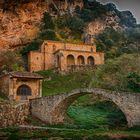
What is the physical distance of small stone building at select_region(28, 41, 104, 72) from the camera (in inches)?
2571

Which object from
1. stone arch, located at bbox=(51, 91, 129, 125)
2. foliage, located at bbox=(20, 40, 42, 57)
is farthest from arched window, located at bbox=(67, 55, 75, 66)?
stone arch, located at bbox=(51, 91, 129, 125)

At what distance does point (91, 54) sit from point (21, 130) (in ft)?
128

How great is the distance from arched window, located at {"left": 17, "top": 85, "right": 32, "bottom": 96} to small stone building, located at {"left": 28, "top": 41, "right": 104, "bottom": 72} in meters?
15.6

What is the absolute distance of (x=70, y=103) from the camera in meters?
38.8

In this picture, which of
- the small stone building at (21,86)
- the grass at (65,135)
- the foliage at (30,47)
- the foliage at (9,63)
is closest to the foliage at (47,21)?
the foliage at (30,47)

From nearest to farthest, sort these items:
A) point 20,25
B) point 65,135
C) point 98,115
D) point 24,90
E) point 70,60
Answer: point 65,135 → point 98,115 → point 24,90 → point 70,60 → point 20,25

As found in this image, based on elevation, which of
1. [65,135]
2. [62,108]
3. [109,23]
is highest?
[109,23]

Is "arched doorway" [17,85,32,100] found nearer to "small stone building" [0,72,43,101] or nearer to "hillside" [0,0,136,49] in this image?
"small stone building" [0,72,43,101]

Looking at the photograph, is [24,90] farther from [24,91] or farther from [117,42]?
[117,42]

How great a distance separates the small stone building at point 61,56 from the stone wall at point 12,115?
2579cm

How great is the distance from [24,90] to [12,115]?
39.2 ft

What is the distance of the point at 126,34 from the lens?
292ft

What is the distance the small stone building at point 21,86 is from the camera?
47219 mm

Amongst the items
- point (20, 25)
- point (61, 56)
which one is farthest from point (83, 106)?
point (20, 25)
